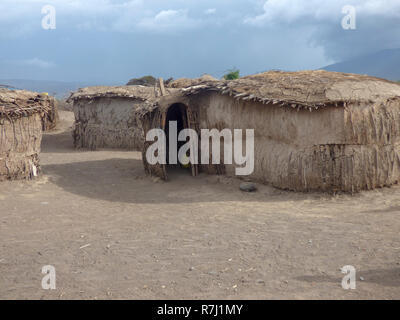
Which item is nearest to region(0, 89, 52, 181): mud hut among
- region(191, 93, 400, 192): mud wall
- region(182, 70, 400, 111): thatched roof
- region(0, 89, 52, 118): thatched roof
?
region(0, 89, 52, 118): thatched roof

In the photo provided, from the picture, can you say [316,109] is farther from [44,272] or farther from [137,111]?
[44,272]

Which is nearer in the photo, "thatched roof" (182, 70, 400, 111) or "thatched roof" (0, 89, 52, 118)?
"thatched roof" (182, 70, 400, 111)

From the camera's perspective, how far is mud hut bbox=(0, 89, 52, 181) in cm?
938

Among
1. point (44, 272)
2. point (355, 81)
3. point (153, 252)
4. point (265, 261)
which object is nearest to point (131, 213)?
point (153, 252)

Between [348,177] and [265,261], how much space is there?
3.58 m

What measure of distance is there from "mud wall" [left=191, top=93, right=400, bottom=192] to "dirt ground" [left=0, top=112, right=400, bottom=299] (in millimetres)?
302

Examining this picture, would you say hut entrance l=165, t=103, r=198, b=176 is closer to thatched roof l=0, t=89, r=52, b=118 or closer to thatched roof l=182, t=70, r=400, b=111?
thatched roof l=182, t=70, r=400, b=111

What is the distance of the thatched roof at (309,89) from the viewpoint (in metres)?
7.95

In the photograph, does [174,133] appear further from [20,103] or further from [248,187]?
[20,103]

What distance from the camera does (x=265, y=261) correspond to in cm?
505

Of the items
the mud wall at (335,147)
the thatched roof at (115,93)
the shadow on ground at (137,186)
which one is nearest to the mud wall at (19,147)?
the shadow on ground at (137,186)

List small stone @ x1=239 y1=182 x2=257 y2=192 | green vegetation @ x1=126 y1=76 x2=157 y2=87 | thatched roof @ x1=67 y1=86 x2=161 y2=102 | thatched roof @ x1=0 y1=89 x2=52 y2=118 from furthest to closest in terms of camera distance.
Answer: green vegetation @ x1=126 y1=76 x2=157 y2=87 → thatched roof @ x1=67 y1=86 x2=161 y2=102 → thatched roof @ x1=0 y1=89 x2=52 y2=118 → small stone @ x1=239 y1=182 x2=257 y2=192

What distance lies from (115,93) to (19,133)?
18.9 ft
